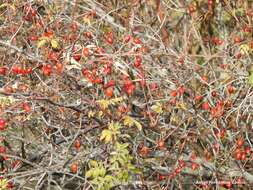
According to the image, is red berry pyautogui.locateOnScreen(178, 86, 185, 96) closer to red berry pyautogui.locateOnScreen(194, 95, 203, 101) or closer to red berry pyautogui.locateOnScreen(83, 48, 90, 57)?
red berry pyautogui.locateOnScreen(194, 95, 203, 101)

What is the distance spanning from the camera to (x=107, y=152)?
3625 mm

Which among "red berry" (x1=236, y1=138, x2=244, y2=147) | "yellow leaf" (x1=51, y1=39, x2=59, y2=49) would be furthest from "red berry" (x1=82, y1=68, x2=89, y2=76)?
"red berry" (x1=236, y1=138, x2=244, y2=147)

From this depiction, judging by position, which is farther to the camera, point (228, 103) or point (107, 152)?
point (228, 103)

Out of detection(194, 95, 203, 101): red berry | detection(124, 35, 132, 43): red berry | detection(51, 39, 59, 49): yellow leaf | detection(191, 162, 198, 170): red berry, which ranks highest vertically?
detection(124, 35, 132, 43): red berry

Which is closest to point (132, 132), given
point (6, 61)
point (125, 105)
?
point (125, 105)

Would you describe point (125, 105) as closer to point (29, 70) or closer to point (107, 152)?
point (107, 152)

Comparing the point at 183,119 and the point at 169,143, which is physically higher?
the point at 183,119

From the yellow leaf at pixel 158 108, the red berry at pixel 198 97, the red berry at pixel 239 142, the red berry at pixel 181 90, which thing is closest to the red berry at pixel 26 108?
the yellow leaf at pixel 158 108

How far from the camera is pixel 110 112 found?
368cm

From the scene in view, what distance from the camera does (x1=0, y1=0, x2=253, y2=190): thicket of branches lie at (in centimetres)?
356

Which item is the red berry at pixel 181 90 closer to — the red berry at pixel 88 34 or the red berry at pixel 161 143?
the red berry at pixel 161 143

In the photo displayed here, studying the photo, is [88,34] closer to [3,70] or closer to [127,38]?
[127,38]

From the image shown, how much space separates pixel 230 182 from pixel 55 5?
1965mm

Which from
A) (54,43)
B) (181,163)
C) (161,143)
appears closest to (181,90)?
(161,143)
